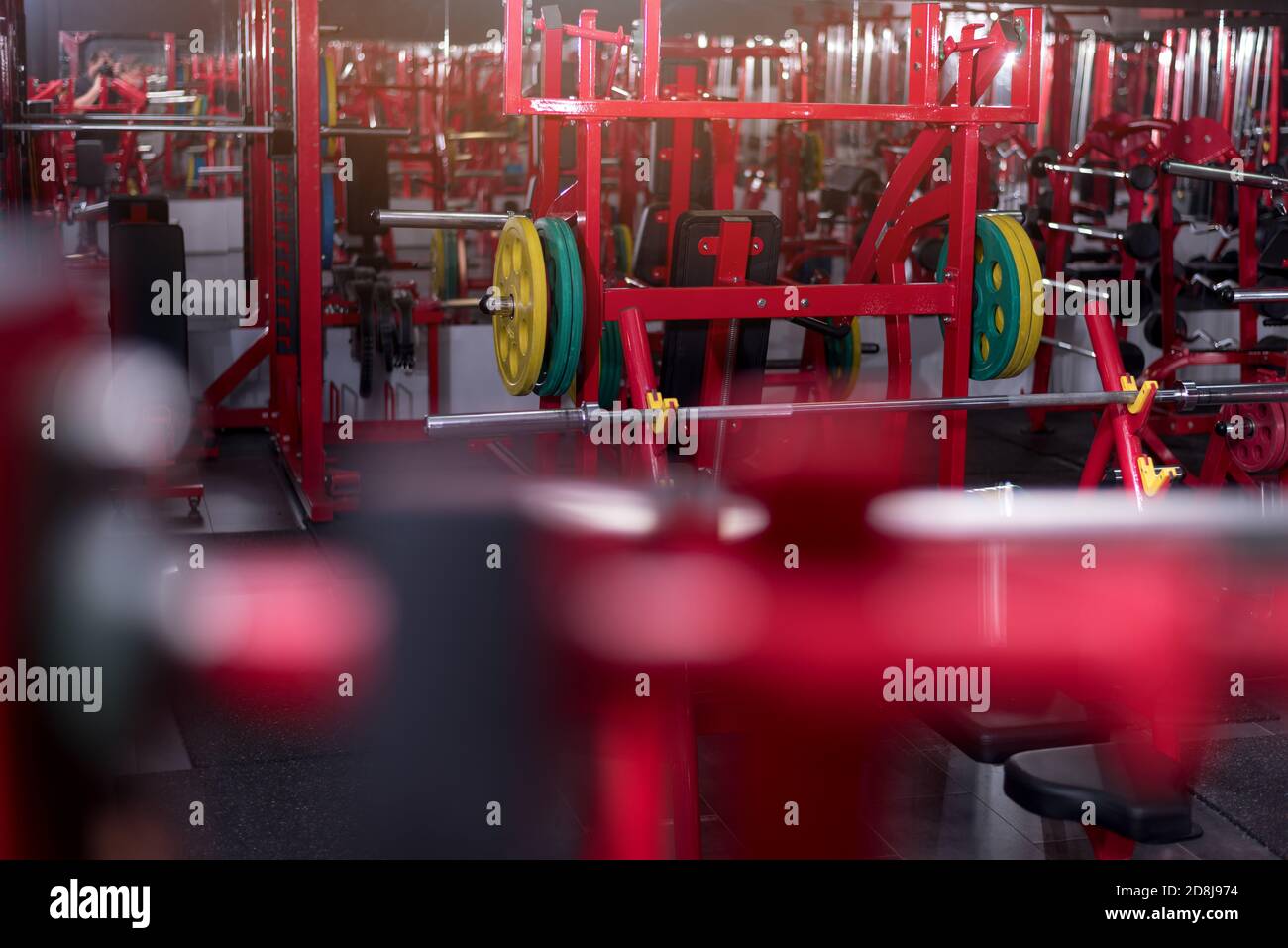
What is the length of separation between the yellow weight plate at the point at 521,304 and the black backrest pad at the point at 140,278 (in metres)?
1.31

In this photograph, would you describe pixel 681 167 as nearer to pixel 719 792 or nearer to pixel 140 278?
pixel 140 278

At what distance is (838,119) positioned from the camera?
10.5ft

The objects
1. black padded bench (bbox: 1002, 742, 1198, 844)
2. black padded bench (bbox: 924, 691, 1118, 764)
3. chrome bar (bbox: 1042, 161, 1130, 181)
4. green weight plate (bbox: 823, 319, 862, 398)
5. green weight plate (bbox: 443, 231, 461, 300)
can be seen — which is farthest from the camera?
green weight plate (bbox: 443, 231, 461, 300)

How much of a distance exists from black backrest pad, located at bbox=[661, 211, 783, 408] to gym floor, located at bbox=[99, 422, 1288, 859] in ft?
3.88

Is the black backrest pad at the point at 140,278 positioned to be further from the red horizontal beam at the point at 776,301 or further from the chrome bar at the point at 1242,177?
the chrome bar at the point at 1242,177

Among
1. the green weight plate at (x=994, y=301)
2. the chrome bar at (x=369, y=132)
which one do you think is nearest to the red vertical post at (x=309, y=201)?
the chrome bar at (x=369, y=132)

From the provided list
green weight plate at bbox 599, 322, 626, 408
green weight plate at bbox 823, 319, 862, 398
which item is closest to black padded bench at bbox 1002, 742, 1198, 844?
green weight plate at bbox 599, 322, 626, 408

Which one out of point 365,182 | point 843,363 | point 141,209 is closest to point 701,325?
point 843,363

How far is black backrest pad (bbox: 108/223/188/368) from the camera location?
13.6 ft

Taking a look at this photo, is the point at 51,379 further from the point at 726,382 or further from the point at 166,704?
the point at 726,382

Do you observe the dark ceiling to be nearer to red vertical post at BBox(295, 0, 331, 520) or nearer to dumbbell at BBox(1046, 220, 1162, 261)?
dumbbell at BBox(1046, 220, 1162, 261)

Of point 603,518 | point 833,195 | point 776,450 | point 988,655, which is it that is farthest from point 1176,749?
point 833,195

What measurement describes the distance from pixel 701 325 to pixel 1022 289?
970 mm

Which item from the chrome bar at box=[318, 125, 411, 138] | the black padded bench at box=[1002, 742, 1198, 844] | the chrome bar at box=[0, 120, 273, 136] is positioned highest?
the chrome bar at box=[318, 125, 411, 138]
